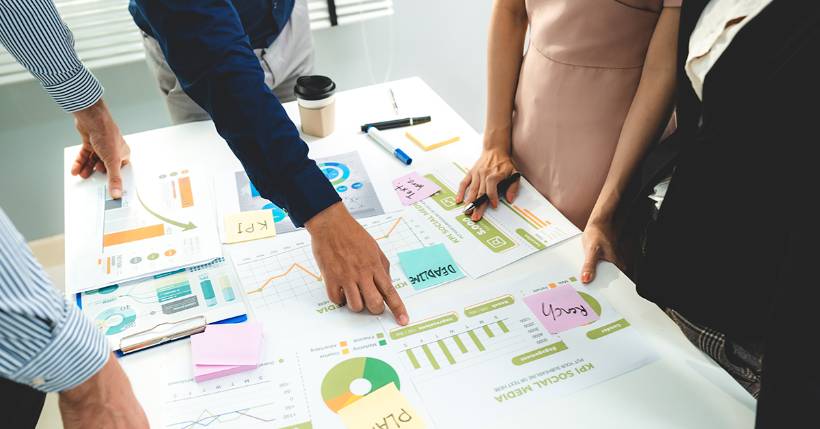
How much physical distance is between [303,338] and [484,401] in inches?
11.3

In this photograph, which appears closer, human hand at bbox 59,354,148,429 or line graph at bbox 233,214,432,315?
human hand at bbox 59,354,148,429

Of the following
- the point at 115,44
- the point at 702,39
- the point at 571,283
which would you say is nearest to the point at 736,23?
the point at 702,39

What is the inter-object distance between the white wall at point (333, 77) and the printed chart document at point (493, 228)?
1.40 m

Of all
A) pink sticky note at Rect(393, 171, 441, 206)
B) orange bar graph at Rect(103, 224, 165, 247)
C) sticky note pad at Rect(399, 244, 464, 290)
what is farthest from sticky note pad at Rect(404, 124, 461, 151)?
orange bar graph at Rect(103, 224, 165, 247)

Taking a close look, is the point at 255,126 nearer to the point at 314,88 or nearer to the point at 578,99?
the point at 314,88

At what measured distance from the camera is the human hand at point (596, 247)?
3.28ft

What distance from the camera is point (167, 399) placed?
2.67ft

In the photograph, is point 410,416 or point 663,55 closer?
point 410,416

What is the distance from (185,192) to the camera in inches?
48.2

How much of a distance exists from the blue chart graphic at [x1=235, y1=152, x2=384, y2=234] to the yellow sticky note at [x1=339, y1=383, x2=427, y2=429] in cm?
42

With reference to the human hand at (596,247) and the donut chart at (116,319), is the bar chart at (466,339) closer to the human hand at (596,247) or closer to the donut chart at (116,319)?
the human hand at (596,247)

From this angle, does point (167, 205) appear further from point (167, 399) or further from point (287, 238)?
point (167, 399)

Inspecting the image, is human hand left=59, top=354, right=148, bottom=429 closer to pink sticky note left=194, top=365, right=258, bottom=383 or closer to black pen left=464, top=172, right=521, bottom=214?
pink sticky note left=194, top=365, right=258, bottom=383

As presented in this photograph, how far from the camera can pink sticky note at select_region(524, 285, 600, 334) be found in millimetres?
925
